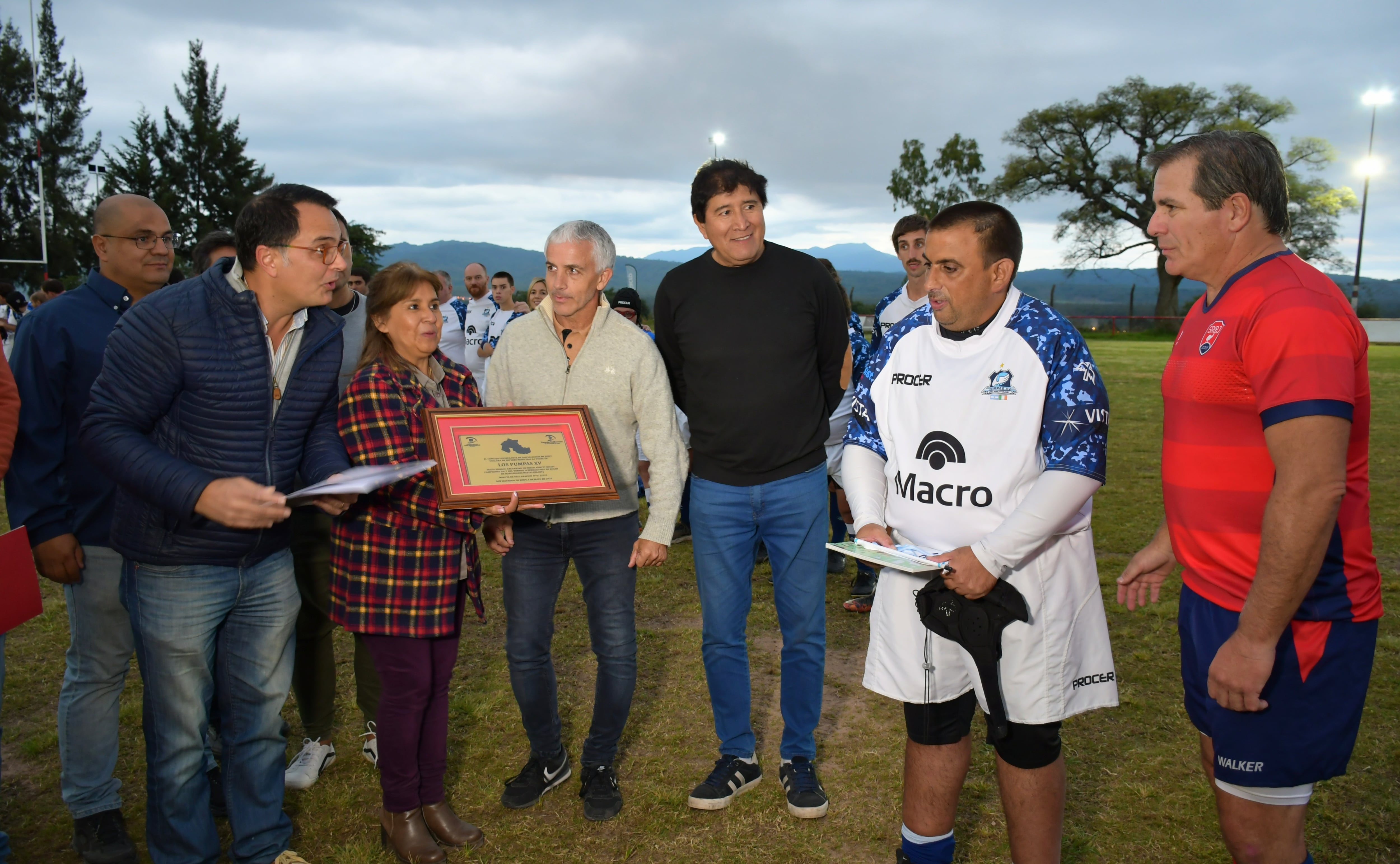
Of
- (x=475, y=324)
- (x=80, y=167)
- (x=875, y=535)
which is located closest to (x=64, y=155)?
(x=80, y=167)

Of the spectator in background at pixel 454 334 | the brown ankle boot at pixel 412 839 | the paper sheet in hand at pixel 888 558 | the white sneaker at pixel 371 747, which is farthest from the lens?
the spectator in background at pixel 454 334

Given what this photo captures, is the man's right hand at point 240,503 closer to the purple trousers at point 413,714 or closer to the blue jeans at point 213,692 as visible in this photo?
the blue jeans at point 213,692

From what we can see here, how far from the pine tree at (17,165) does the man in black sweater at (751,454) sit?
50615 mm

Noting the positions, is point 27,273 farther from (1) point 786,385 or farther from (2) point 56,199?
(1) point 786,385

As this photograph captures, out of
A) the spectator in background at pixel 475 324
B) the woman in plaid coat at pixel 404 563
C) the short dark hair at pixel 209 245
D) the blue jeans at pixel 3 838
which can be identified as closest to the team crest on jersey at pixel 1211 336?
the woman in plaid coat at pixel 404 563

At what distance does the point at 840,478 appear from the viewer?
5691 millimetres

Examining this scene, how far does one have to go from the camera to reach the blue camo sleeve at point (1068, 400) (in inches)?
99.0

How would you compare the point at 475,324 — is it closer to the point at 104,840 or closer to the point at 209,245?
the point at 209,245

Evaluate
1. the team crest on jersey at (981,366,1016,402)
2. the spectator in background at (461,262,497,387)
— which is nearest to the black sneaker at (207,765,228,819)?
the team crest on jersey at (981,366,1016,402)

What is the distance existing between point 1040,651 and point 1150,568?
48 centimetres

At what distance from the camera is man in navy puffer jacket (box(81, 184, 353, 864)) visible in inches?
101

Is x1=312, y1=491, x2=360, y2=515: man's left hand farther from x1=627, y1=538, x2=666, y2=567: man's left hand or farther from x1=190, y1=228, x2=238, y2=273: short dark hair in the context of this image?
x1=190, y1=228, x2=238, y2=273: short dark hair

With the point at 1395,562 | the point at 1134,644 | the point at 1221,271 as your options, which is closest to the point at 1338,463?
the point at 1221,271

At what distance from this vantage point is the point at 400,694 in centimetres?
318
